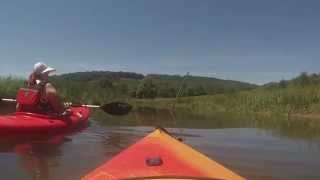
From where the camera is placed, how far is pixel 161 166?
191 inches

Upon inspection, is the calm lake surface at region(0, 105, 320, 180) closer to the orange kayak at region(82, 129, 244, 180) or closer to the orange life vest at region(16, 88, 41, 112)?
the orange life vest at region(16, 88, 41, 112)

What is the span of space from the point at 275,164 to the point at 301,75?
116ft

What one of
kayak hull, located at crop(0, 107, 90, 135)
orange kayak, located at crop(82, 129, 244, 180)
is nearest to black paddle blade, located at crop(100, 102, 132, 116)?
kayak hull, located at crop(0, 107, 90, 135)

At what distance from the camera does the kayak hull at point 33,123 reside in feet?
29.1

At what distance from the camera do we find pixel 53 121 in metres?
10.1

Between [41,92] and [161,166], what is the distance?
19.4 feet

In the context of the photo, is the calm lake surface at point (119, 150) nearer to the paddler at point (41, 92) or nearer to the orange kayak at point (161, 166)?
the paddler at point (41, 92)

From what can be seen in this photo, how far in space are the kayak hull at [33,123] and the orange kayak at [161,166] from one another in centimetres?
397

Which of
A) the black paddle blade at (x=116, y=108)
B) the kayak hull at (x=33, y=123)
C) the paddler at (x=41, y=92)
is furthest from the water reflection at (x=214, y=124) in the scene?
the paddler at (x=41, y=92)

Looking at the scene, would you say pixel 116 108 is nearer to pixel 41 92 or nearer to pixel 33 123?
pixel 41 92

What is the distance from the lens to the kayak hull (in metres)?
8.88

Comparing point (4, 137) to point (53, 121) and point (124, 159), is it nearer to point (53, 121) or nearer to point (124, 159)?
point (53, 121)

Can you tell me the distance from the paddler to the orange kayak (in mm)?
4884

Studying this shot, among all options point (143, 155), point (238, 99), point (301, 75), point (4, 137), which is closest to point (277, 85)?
point (301, 75)
